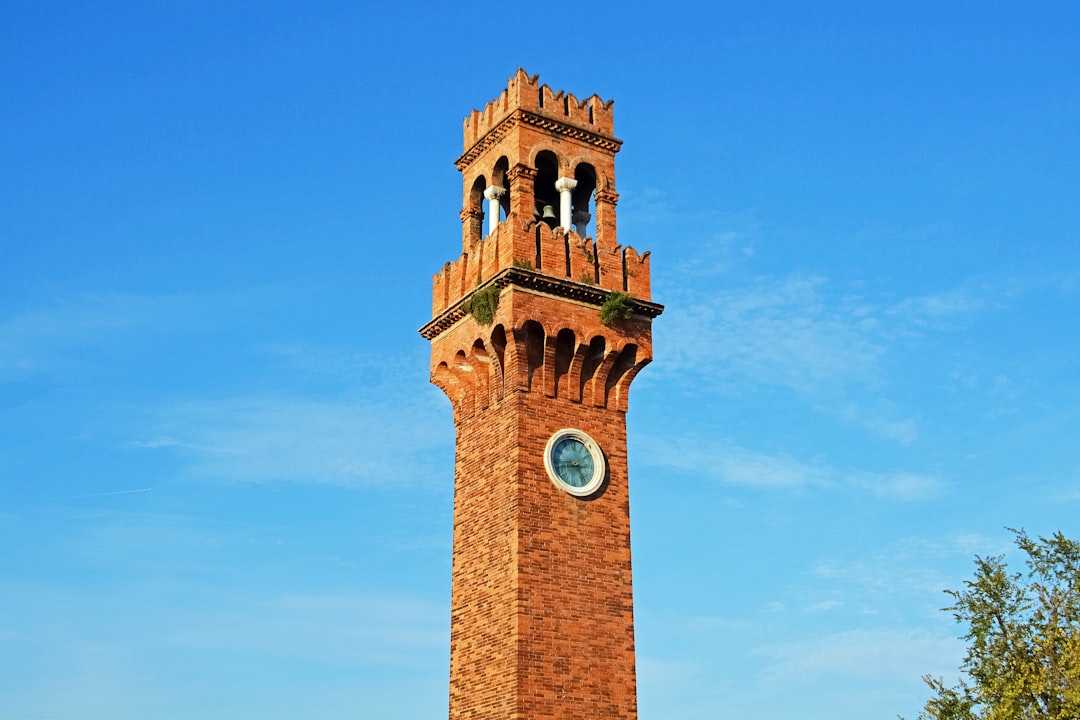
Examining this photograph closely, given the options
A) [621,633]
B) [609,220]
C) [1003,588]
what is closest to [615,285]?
[609,220]

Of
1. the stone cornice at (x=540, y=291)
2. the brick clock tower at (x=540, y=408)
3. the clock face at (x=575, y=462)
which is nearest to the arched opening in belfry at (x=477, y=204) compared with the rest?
the brick clock tower at (x=540, y=408)

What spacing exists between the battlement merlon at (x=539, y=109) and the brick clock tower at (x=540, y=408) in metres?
0.06

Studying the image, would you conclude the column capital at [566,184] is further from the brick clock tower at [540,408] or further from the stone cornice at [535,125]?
the stone cornice at [535,125]

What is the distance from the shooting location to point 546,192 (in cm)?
4175

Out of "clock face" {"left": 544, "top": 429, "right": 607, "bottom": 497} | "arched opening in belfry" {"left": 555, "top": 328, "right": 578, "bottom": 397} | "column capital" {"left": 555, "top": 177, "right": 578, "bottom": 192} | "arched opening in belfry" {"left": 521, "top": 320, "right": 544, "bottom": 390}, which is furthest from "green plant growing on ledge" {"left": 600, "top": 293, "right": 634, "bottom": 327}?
"column capital" {"left": 555, "top": 177, "right": 578, "bottom": 192}

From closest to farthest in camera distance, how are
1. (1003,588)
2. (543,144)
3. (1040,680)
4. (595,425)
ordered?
(1040,680) → (1003,588) → (595,425) → (543,144)

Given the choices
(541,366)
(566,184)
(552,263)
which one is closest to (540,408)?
(541,366)

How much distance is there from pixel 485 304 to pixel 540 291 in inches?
60.5

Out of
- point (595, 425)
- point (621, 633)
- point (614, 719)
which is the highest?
point (595, 425)

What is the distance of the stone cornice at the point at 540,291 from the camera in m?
36.7

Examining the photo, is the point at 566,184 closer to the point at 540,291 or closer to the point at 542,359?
the point at 540,291

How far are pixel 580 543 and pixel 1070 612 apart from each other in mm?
12274

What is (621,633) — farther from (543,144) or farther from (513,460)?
(543,144)

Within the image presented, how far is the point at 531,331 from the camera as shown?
1452 inches
